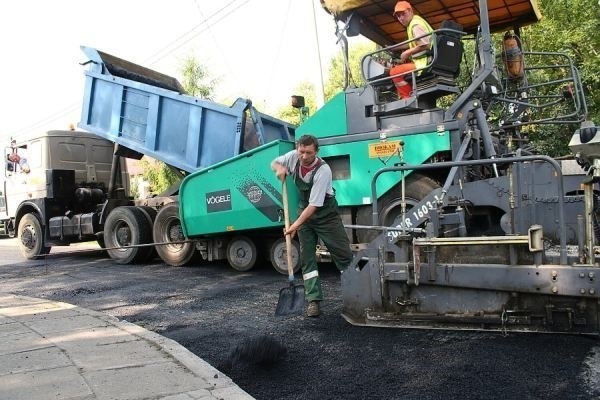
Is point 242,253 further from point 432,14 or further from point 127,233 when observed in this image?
point 432,14

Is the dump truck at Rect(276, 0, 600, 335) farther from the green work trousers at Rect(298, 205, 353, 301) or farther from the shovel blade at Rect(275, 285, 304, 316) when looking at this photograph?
the shovel blade at Rect(275, 285, 304, 316)

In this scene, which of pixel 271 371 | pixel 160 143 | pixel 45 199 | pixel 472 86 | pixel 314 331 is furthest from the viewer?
pixel 45 199

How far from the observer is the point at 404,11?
5.79 metres

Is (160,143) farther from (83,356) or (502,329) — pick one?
(502,329)

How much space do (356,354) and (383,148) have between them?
2777mm

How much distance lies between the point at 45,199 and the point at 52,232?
2.21 feet

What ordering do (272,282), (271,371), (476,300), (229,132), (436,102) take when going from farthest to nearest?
(229,132), (272,282), (436,102), (476,300), (271,371)

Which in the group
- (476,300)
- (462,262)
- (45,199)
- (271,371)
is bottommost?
(271,371)

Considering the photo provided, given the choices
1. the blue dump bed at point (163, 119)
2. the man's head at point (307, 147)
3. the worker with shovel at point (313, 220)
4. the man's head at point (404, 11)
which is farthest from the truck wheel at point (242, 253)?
the man's head at point (404, 11)

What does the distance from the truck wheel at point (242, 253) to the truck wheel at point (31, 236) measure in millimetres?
5282

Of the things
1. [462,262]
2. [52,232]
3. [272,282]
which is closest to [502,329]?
[462,262]

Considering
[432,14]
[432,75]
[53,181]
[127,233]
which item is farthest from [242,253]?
[53,181]

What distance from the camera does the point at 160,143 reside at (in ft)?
28.9

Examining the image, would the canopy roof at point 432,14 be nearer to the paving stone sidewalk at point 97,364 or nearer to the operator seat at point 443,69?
the operator seat at point 443,69
